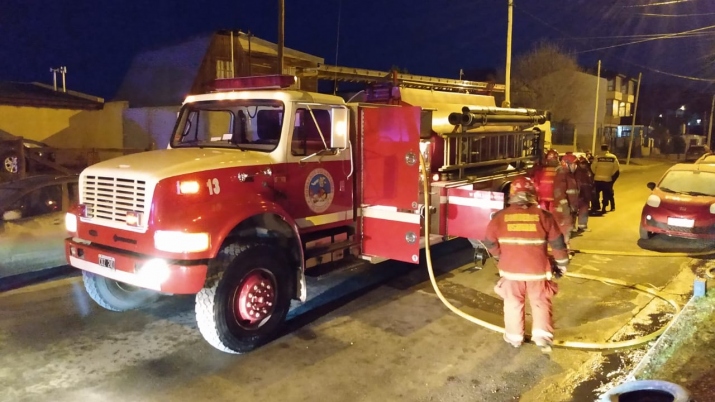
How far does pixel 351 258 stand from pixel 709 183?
6856mm

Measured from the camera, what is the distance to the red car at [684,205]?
902 centimetres

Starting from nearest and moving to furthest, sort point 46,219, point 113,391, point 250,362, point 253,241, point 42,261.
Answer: point 113,391 → point 250,362 → point 253,241 → point 42,261 → point 46,219

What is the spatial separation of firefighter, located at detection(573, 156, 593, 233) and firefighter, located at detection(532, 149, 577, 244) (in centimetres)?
141

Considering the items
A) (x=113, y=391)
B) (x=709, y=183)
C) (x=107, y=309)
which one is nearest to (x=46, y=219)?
(x=107, y=309)

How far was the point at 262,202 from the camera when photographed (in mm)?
5297

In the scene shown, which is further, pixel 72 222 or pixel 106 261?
pixel 72 222

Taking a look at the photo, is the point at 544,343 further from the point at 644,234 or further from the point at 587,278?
the point at 644,234

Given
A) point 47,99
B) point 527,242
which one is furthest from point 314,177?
point 47,99

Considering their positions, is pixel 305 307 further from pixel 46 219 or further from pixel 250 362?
pixel 46 219

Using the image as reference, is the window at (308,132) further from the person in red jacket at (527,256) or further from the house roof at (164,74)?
the house roof at (164,74)

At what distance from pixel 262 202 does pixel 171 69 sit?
21.2 meters

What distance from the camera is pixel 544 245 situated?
4.98 meters

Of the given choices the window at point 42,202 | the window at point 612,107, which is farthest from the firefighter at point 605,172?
the window at point 612,107

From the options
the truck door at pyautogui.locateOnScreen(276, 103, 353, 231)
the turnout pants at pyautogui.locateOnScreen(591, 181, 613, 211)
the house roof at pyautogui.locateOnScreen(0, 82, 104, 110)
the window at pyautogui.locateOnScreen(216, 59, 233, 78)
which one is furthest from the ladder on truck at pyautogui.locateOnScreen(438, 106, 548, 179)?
the house roof at pyautogui.locateOnScreen(0, 82, 104, 110)
